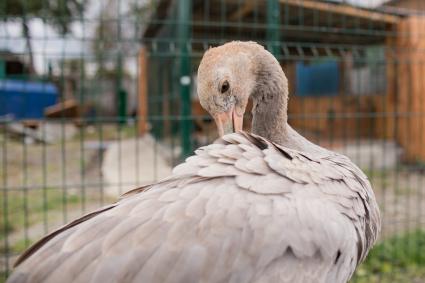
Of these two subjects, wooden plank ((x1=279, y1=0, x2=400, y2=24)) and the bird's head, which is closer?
the bird's head

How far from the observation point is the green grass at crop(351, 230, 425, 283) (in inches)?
187

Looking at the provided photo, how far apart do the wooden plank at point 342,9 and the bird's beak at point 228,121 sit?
12.3 ft

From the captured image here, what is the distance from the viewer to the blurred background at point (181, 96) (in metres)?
4.88

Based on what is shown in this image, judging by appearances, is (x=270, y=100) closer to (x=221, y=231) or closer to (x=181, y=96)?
(x=221, y=231)

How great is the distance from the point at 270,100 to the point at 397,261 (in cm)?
297

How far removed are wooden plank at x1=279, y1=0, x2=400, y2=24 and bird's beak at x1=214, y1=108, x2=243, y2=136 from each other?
12.3 ft

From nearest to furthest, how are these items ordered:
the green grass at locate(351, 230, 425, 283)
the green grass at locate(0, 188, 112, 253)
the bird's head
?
the bird's head → the green grass at locate(351, 230, 425, 283) → the green grass at locate(0, 188, 112, 253)

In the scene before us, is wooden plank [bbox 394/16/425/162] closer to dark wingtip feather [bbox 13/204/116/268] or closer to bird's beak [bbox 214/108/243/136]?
bird's beak [bbox 214/108/243/136]

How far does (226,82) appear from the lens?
250 cm

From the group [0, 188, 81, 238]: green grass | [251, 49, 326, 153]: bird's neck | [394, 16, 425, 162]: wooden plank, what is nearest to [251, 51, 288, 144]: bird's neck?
[251, 49, 326, 153]: bird's neck

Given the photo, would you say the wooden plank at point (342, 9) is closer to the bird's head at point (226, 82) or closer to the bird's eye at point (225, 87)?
the bird's head at point (226, 82)

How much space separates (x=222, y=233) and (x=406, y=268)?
3.74 m

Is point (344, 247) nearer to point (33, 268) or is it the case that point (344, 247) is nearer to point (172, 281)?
point (172, 281)

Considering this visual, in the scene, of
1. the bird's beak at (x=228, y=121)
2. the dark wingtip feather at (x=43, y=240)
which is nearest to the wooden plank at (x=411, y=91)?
the bird's beak at (x=228, y=121)
